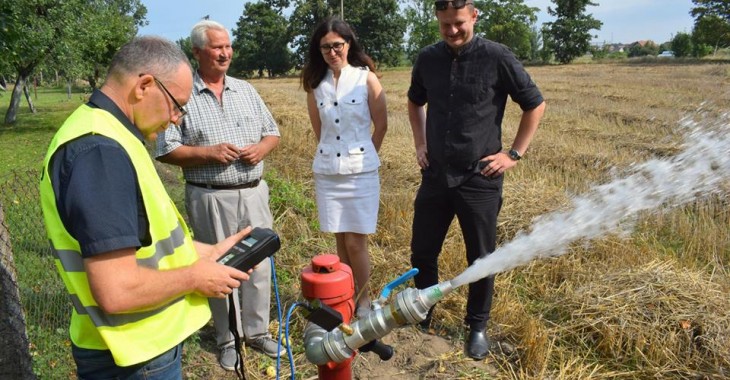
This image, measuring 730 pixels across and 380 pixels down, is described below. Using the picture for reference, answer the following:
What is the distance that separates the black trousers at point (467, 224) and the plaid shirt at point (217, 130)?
109cm

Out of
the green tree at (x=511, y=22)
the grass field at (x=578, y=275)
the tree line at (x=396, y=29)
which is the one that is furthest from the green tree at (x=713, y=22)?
the grass field at (x=578, y=275)

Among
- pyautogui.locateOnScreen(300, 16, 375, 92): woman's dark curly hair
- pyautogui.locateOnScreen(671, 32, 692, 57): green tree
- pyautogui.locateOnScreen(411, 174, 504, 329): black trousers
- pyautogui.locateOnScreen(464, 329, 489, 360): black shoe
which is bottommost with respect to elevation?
pyautogui.locateOnScreen(464, 329, 489, 360): black shoe

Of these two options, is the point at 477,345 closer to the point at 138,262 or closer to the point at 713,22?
the point at 138,262

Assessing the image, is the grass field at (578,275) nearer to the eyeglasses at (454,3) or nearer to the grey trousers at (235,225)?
the grey trousers at (235,225)

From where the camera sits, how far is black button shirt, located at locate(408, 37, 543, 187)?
2.95 metres

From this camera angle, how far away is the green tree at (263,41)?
5591cm

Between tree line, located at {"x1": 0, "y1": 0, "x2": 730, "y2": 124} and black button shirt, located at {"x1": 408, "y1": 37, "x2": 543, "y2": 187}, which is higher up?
tree line, located at {"x1": 0, "y1": 0, "x2": 730, "y2": 124}

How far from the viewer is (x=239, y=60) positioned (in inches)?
2288

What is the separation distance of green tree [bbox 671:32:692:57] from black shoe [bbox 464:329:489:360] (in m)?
61.1

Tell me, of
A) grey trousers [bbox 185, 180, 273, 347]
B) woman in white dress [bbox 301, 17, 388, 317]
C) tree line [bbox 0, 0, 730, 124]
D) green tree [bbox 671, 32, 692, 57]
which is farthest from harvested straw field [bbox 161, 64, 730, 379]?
green tree [bbox 671, 32, 692, 57]

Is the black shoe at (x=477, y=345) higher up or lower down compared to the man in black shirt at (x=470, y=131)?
lower down

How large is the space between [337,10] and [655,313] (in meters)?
54.2

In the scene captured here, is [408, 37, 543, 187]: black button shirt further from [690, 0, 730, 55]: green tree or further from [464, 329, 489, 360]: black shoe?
[690, 0, 730, 55]: green tree

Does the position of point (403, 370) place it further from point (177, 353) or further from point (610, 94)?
point (610, 94)
